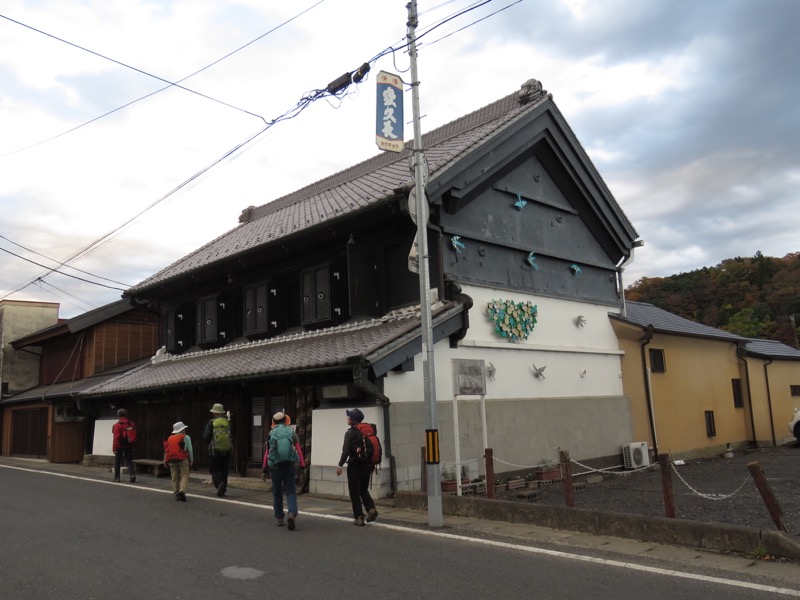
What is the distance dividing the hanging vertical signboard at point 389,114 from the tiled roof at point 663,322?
1088 centimetres

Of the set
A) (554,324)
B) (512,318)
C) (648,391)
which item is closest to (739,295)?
(648,391)

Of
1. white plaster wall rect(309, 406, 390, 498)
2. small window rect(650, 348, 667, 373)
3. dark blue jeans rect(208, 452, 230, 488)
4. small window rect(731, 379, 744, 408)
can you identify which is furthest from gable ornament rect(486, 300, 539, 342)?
small window rect(731, 379, 744, 408)

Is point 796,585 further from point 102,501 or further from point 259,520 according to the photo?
point 102,501

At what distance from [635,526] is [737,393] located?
54.1 feet

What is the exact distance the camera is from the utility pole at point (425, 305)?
29.8 feet

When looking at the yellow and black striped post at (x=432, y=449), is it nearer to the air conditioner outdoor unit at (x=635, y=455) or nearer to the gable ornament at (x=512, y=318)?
the gable ornament at (x=512, y=318)

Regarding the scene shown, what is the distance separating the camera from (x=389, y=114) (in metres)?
10.1

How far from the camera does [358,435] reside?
9172 millimetres

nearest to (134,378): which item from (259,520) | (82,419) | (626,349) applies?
(82,419)

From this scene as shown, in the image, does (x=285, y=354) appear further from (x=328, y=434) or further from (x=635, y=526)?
(x=635, y=526)

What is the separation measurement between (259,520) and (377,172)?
12.2m

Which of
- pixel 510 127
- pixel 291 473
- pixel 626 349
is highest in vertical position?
pixel 510 127

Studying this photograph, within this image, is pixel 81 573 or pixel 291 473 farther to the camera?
pixel 291 473

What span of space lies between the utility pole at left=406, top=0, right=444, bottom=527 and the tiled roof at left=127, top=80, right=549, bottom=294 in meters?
2.32
